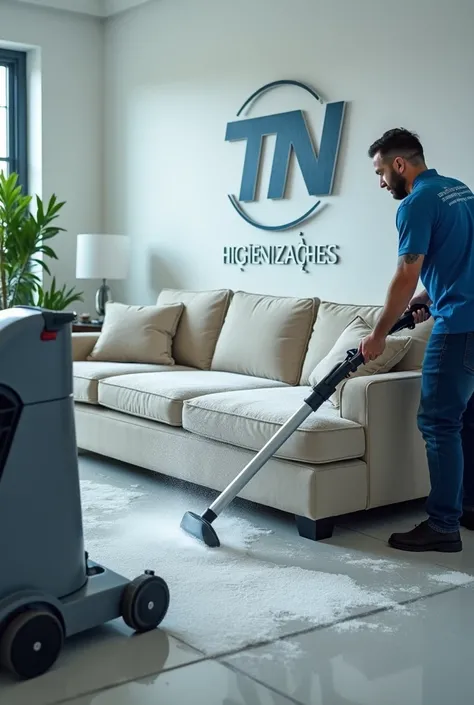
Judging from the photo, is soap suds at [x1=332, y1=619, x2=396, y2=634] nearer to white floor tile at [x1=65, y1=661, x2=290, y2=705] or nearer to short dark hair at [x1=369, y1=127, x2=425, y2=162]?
white floor tile at [x1=65, y1=661, x2=290, y2=705]

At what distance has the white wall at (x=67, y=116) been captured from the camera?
6.52 meters

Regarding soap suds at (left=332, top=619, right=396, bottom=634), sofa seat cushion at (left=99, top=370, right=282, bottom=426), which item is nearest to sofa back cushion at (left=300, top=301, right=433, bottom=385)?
sofa seat cushion at (left=99, top=370, right=282, bottom=426)

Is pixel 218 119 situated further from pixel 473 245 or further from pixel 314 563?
pixel 314 563

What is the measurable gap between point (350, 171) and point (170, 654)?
10.1 ft

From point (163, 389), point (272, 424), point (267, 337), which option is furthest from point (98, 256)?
point (272, 424)

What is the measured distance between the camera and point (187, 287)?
19.9 ft

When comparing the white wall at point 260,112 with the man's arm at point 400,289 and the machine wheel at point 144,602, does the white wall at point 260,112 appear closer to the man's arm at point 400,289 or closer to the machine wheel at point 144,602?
the man's arm at point 400,289

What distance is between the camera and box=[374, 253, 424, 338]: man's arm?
10.4 ft

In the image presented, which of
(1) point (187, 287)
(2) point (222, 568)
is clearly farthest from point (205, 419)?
(1) point (187, 287)

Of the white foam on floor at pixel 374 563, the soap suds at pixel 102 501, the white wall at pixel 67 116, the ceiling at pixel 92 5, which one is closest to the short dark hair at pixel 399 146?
the white foam on floor at pixel 374 563

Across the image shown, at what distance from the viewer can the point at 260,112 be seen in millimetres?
5359

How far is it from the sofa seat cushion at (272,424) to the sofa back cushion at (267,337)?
0.45 m

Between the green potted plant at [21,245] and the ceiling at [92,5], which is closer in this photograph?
the green potted plant at [21,245]

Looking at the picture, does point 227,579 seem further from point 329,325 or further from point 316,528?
point 329,325
